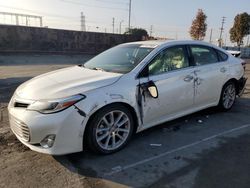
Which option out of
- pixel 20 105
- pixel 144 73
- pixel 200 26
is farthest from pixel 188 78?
pixel 200 26

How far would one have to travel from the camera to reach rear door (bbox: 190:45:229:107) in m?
Result: 4.81

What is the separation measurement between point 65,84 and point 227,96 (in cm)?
356

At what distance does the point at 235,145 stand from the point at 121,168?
1.82 metres

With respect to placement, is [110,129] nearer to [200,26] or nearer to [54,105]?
[54,105]

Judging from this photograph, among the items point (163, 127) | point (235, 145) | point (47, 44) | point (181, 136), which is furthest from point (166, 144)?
point (47, 44)

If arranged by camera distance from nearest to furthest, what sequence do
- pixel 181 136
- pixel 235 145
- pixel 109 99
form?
pixel 109 99, pixel 235 145, pixel 181 136

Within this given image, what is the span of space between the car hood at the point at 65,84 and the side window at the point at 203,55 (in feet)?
5.73

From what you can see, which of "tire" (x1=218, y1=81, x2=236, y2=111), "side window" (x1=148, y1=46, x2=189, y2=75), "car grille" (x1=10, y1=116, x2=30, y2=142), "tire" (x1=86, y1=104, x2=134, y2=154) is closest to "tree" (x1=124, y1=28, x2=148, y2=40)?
"tire" (x1=218, y1=81, x2=236, y2=111)

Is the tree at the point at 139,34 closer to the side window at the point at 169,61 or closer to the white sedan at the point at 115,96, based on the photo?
the white sedan at the point at 115,96

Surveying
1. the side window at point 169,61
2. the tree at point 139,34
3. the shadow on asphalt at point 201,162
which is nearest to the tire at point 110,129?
the shadow on asphalt at point 201,162

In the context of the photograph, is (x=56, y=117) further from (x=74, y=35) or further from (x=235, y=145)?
(x=74, y=35)

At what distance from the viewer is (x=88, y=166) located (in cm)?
341

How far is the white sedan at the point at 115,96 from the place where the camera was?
329 cm

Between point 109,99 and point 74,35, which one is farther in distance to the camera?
point 74,35
